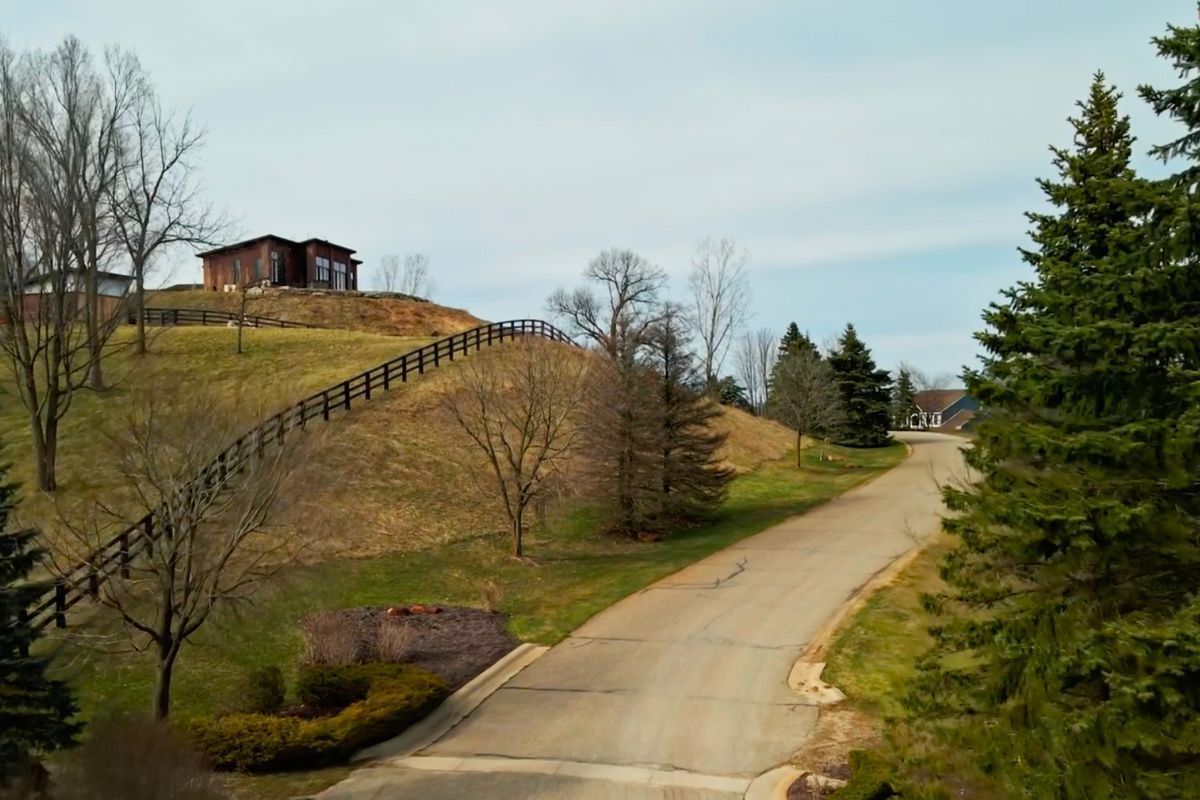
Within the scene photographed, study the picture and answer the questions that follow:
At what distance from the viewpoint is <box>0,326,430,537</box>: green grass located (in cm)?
2575

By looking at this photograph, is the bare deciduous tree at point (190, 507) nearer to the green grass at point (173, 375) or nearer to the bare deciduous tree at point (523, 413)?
the green grass at point (173, 375)

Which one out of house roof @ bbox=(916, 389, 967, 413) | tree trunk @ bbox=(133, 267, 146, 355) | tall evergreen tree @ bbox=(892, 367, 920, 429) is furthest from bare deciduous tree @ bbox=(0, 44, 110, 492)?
house roof @ bbox=(916, 389, 967, 413)

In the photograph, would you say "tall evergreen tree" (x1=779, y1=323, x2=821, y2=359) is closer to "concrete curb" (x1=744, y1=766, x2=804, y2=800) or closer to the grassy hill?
the grassy hill

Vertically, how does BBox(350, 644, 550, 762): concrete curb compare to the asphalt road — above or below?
below

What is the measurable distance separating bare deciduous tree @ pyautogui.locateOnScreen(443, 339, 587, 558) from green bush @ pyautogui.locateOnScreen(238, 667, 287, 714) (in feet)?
35.8

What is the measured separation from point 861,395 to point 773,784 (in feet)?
166

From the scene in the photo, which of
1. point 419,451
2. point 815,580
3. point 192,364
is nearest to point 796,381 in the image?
point 419,451

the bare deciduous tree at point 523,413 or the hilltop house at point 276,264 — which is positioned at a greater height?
the hilltop house at point 276,264

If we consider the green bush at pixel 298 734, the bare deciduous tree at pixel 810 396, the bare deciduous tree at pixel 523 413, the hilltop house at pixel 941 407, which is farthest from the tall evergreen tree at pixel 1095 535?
the hilltop house at pixel 941 407

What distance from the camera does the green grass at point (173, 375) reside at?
25750mm

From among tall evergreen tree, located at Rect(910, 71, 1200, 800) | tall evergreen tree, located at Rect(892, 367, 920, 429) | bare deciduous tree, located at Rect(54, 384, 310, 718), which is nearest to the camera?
tall evergreen tree, located at Rect(910, 71, 1200, 800)

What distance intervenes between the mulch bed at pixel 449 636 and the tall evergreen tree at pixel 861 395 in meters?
43.1

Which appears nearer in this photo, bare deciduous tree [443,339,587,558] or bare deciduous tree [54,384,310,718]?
bare deciduous tree [54,384,310,718]

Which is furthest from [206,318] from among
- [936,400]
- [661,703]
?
[936,400]
